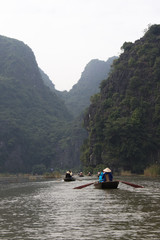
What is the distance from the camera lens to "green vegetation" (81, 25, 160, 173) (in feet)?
256

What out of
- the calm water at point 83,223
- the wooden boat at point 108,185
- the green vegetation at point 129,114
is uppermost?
the green vegetation at point 129,114

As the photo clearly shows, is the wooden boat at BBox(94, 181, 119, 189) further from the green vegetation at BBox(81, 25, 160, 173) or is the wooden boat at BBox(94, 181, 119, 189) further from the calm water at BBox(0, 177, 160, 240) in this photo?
the green vegetation at BBox(81, 25, 160, 173)

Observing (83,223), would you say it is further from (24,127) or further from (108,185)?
(24,127)

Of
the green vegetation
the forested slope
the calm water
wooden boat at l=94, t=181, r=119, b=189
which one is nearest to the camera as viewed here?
the calm water

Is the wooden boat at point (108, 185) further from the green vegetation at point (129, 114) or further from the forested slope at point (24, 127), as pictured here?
the forested slope at point (24, 127)

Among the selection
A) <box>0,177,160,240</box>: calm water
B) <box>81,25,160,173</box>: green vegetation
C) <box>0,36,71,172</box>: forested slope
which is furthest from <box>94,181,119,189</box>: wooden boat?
<box>0,36,71,172</box>: forested slope

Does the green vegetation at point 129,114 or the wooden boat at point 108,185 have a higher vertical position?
the green vegetation at point 129,114

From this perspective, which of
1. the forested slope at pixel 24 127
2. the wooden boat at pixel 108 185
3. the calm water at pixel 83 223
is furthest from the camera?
the forested slope at pixel 24 127

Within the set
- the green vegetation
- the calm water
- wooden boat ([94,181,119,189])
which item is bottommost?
the calm water

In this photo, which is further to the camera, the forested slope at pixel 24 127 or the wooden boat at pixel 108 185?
the forested slope at pixel 24 127

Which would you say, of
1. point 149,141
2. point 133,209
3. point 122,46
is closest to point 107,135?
point 149,141

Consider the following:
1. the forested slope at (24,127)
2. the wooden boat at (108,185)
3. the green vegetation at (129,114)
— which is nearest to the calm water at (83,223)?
the wooden boat at (108,185)

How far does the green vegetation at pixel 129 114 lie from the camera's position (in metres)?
78.1

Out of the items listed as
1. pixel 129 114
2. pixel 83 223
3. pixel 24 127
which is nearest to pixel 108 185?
pixel 83 223
